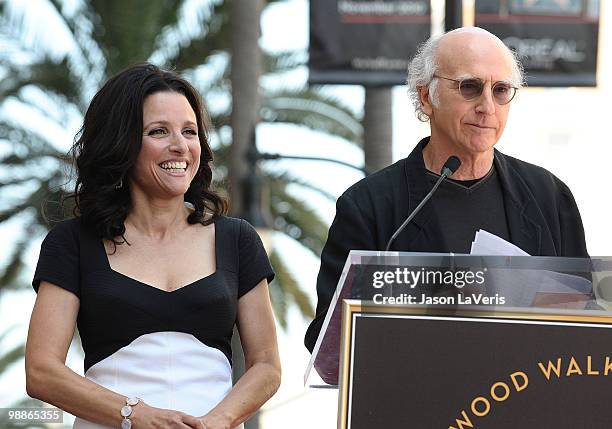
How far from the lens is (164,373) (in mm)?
4559

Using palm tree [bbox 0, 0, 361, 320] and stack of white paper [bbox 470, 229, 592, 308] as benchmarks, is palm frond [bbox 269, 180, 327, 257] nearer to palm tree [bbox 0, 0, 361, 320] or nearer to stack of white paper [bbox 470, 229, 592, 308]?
palm tree [bbox 0, 0, 361, 320]

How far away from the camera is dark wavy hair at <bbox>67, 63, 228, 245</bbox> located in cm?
475

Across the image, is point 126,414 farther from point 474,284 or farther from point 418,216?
point 474,284

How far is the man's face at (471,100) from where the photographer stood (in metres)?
4.61

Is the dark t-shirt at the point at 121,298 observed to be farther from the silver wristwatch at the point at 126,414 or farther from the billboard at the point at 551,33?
the billboard at the point at 551,33

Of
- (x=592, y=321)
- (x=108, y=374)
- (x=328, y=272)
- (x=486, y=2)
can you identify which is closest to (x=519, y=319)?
(x=592, y=321)

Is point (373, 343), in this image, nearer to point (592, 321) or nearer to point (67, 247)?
point (592, 321)

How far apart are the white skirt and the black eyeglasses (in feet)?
4.11

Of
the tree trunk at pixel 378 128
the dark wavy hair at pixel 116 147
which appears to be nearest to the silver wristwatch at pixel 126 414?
the dark wavy hair at pixel 116 147

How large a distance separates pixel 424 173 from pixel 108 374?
1.30m

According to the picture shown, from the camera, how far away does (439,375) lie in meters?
3.65

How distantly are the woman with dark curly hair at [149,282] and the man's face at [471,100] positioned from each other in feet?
2.72

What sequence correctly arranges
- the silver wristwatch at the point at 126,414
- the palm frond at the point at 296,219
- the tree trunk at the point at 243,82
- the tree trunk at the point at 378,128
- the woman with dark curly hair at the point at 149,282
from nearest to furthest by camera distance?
1. the silver wristwatch at the point at 126,414
2. the woman with dark curly hair at the point at 149,282
3. the tree trunk at the point at 378,128
4. the tree trunk at the point at 243,82
5. the palm frond at the point at 296,219

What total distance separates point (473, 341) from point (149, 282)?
4.56 feet
